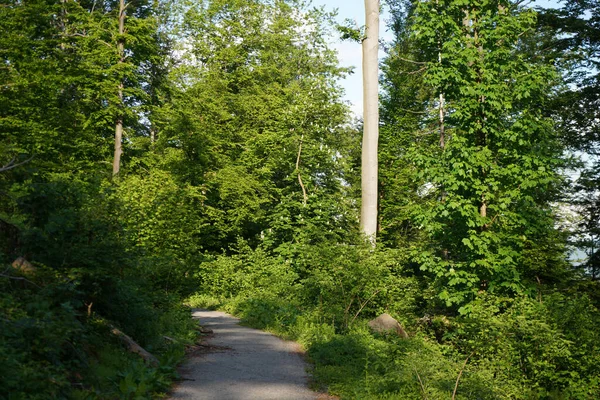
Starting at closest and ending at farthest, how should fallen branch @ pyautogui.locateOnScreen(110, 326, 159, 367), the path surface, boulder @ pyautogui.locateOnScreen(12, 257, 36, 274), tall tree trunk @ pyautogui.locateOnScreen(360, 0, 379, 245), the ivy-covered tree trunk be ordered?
boulder @ pyautogui.locateOnScreen(12, 257, 36, 274)
the path surface
fallen branch @ pyautogui.locateOnScreen(110, 326, 159, 367)
the ivy-covered tree trunk
tall tree trunk @ pyautogui.locateOnScreen(360, 0, 379, 245)

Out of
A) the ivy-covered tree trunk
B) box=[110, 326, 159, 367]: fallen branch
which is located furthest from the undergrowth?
box=[110, 326, 159, 367]: fallen branch

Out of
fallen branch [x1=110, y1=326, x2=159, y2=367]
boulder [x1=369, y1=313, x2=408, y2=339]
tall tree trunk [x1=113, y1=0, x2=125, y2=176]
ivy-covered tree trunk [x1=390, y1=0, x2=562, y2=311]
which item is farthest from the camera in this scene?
tall tree trunk [x1=113, y1=0, x2=125, y2=176]

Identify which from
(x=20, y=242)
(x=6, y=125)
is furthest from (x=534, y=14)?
(x=6, y=125)

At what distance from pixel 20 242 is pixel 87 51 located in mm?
18672

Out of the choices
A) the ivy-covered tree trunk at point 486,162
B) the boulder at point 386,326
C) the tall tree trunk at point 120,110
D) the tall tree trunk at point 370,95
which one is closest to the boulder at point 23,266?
the boulder at point 386,326

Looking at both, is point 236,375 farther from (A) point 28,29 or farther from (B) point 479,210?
(A) point 28,29

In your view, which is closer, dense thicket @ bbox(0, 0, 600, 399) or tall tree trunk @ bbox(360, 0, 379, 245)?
dense thicket @ bbox(0, 0, 600, 399)

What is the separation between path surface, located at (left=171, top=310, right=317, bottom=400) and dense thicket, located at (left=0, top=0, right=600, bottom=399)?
1.36 feet

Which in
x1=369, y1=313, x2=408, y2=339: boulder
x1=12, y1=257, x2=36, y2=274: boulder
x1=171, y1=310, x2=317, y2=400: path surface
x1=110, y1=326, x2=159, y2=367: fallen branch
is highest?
x1=12, y1=257, x2=36, y2=274: boulder

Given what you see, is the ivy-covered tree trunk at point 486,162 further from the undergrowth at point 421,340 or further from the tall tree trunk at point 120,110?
the tall tree trunk at point 120,110

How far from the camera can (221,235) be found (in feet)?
97.6

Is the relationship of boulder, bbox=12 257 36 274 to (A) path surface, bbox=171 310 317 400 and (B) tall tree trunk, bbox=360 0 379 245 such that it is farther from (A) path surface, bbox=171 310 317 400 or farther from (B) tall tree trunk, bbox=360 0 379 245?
(B) tall tree trunk, bbox=360 0 379 245

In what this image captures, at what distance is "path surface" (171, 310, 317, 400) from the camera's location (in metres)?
7.15

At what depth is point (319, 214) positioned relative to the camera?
87.8ft
